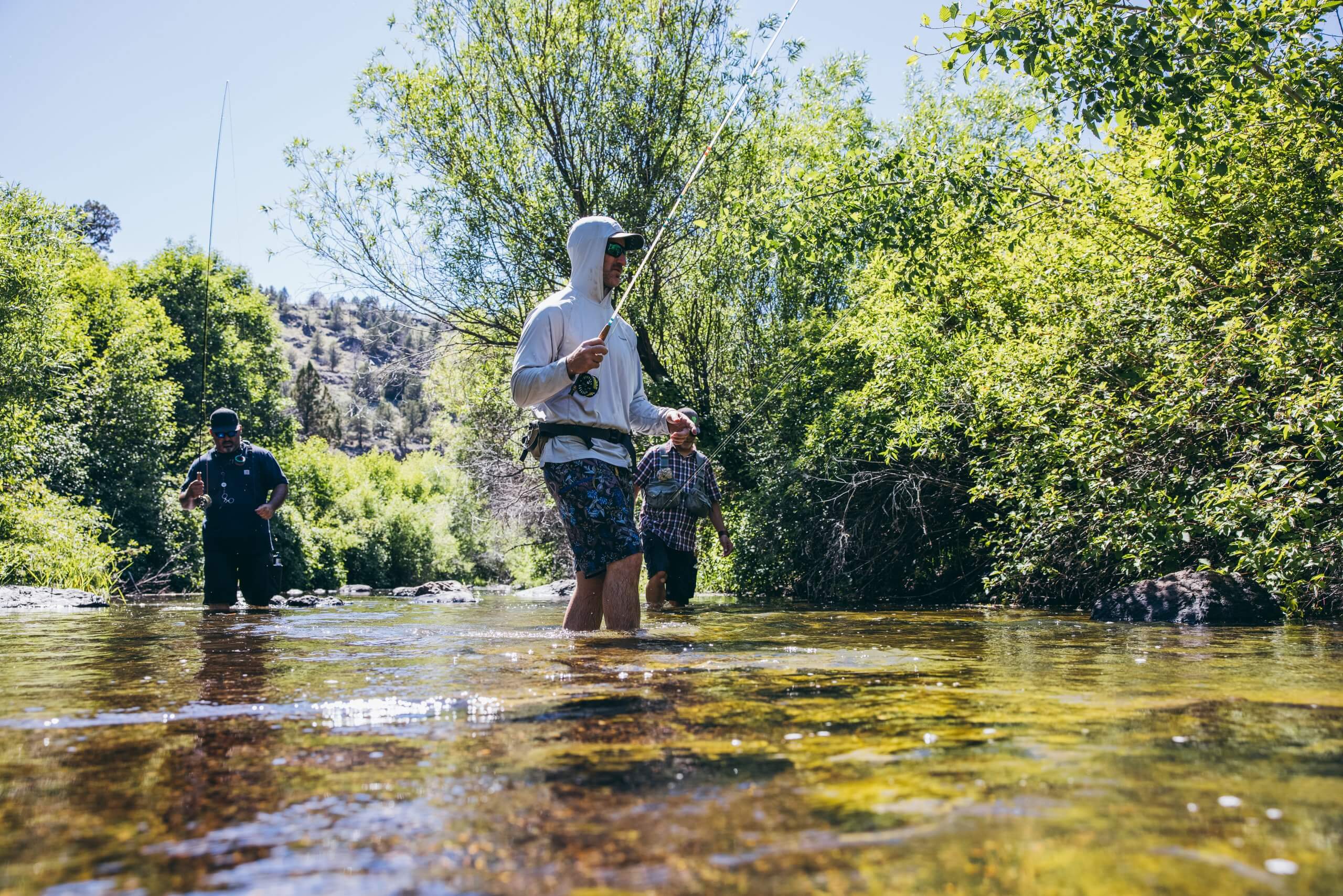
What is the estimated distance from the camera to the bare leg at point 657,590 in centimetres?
1105

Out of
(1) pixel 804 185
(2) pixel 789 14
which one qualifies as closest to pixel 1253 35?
(2) pixel 789 14

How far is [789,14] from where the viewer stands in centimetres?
799

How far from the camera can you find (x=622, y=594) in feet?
19.2

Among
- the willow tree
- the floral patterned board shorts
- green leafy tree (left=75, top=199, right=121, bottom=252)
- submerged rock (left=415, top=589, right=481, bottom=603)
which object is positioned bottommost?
submerged rock (left=415, top=589, right=481, bottom=603)

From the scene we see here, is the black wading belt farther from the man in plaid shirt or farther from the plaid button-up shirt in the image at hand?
the plaid button-up shirt

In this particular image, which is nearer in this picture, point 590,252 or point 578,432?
point 578,432

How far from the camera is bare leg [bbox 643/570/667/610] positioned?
1105cm

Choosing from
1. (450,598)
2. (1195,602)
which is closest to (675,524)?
(1195,602)

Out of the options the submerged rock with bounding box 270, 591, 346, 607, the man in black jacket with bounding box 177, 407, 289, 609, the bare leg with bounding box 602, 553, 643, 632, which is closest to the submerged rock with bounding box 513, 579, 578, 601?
the submerged rock with bounding box 270, 591, 346, 607

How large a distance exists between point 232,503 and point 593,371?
520 cm

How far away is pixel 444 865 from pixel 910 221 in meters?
9.10

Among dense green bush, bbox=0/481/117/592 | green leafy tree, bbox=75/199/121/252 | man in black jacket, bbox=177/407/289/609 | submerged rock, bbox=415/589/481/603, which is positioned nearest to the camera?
man in black jacket, bbox=177/407/289/609

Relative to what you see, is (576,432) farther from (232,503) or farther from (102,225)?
(102,225)

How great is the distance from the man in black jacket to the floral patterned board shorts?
4.64 meters
